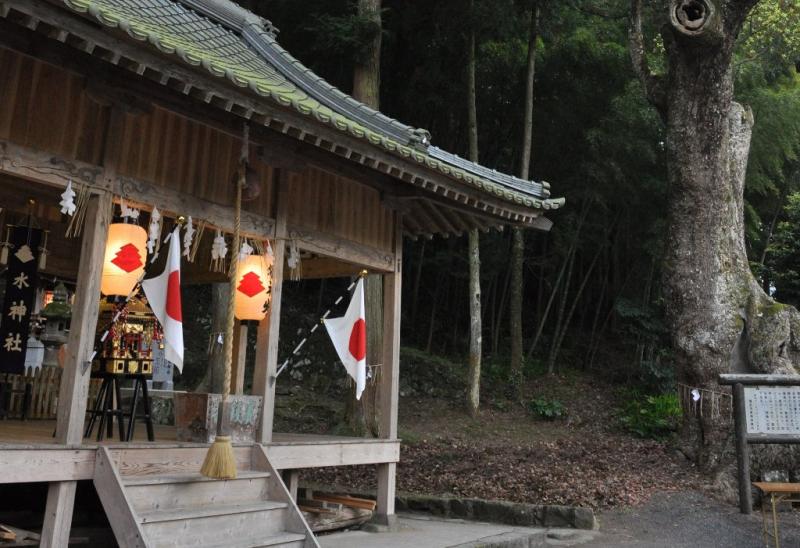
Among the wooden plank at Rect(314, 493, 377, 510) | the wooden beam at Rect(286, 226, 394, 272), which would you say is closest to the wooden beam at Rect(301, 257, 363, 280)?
the wooden beam at Rect(286, 226, 394, 272)

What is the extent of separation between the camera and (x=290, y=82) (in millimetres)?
7621

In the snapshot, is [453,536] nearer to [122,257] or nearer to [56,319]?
[122,257]

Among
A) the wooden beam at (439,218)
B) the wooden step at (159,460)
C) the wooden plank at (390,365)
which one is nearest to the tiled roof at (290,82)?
the wooden beam at (439,218)

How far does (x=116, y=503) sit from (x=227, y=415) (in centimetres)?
127

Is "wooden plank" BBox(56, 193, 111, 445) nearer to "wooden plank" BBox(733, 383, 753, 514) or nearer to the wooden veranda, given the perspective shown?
the wooden veranda

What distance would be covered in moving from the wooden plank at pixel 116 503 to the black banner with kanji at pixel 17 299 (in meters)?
2.42

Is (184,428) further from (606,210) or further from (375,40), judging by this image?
(606,210)

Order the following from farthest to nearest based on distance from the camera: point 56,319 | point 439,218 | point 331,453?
1. point 56,319
2. point 439,218
3. point 331,453

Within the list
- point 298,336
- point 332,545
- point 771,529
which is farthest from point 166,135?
point 298,336

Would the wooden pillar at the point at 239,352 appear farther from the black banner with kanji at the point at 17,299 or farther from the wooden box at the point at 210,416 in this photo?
the black banner with kanji at the point at 17,299

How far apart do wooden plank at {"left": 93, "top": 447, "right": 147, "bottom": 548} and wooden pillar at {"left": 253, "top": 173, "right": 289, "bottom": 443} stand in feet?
5.05

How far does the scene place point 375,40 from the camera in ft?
37.5

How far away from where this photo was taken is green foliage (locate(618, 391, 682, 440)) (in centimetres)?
1289

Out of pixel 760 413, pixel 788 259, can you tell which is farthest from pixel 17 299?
pixel 788 259
